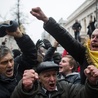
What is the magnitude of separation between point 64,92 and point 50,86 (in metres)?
0.18

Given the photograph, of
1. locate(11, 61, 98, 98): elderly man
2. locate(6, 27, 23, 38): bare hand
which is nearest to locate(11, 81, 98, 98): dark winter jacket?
locate(11, 61, 98, 98): elderly man

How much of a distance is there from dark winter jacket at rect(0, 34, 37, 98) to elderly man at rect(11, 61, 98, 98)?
0.25 metres

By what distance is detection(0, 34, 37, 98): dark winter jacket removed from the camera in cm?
283

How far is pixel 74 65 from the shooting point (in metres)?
4.90

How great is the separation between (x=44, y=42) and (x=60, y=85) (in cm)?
382

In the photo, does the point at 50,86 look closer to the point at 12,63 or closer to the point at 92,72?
the point at 12,63

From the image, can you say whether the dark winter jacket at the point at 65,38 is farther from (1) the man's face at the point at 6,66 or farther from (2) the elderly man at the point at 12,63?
(1) the man's face at the point at 6,66

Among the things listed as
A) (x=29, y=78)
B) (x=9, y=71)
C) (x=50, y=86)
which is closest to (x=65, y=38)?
(x=50, y=86)

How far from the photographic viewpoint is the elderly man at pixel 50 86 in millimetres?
2145

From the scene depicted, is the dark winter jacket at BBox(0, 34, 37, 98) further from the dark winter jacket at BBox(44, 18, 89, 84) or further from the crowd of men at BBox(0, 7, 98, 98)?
the dark winter jacket at BBox(44, 18, 89, 84)

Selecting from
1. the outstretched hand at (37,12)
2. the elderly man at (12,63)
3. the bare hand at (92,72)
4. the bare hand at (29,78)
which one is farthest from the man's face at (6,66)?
the bare hand at (92,72)

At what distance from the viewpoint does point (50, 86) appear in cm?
293

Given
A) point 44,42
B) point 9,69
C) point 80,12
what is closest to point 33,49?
point 9,69

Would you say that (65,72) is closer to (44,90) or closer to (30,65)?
(30,65)
